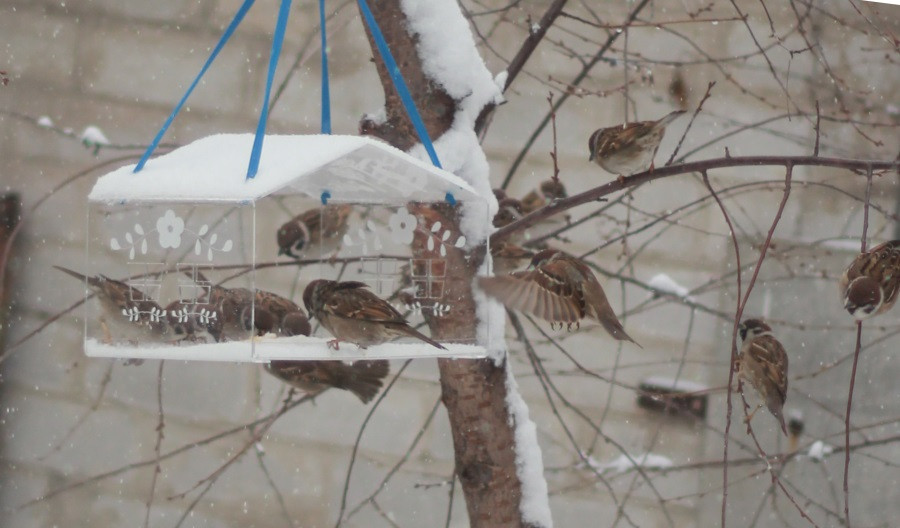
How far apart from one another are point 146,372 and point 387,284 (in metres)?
1.36

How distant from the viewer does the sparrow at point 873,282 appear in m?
1.74

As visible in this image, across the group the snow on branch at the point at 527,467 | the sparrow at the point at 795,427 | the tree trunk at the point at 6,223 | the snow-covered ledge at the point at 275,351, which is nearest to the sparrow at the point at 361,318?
the snow-covered ledge at the point at 275,351

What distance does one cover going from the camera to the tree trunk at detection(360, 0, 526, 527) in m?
1.72

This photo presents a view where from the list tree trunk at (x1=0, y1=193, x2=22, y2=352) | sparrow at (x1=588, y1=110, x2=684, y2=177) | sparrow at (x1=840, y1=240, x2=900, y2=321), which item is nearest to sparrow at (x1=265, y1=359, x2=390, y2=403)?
sparrow at (x1=588, y1=110, x2=684, y2=177)

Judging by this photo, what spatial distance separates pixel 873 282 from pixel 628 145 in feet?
1.77

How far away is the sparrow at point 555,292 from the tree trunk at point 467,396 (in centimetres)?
20

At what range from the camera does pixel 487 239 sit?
1.59m

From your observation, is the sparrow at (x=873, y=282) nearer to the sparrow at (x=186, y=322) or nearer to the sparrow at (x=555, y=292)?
the sparrow at (x=555, y=292)

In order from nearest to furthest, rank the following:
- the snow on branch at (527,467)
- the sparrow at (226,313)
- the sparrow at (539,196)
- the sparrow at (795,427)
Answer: the sparrow at (226,313), the snow on branch at (527,467), the sparrow at (539,196), the sparrow at (795,427)

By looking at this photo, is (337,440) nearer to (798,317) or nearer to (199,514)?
(199,514)

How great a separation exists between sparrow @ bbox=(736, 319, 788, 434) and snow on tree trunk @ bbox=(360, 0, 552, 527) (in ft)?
1.54

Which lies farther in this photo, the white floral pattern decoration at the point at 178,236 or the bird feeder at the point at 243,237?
the white floral pattern decoration at the point at 178,236

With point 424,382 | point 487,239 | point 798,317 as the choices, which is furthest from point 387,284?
point 798,317

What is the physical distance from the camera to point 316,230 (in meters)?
1.74
